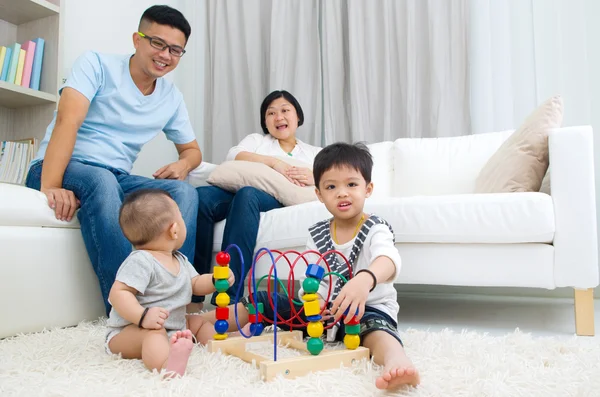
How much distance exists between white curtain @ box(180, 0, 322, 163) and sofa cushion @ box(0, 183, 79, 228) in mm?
1727

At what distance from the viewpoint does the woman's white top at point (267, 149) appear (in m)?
2.49

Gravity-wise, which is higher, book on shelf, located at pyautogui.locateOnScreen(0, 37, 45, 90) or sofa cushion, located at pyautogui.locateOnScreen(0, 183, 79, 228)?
book on shelf, located at pyautogui.locateOnScreen(0, 37, 45, 90)

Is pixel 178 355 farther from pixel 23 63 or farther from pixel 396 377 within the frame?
pixel 23 63

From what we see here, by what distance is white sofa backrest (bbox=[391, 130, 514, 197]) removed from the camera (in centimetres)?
227

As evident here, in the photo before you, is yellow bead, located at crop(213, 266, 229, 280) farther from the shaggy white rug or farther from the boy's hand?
the boy's hand

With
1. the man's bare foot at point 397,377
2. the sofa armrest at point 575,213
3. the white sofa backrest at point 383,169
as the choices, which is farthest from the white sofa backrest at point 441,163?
Answer: the man's bare foot at point 397,377

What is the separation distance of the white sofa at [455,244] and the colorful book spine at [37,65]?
1119 millimetres

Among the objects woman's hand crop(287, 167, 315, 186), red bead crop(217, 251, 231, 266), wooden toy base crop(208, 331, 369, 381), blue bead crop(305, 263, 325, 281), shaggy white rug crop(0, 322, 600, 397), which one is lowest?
shaggy white rug crop(0, 322, 600, 397)

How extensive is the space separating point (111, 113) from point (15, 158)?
84 cm

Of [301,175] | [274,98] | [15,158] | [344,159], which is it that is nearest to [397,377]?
[344,159]

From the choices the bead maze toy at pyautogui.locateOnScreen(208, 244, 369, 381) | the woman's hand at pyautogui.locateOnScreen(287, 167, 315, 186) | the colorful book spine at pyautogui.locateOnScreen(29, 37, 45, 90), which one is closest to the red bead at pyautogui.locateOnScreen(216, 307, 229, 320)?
the bead maze toy at pyautogui.locateOnScreen(208, 244, 369, 381)

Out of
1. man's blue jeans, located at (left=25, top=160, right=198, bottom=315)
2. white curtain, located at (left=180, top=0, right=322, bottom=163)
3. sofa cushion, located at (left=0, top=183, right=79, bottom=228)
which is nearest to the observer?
sofa cushion, located at (left=0, top=183, right=79, bottom=228)

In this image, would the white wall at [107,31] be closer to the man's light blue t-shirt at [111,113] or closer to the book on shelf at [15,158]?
the book on shelf at [15,158]

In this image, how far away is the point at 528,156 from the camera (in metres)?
1.74
